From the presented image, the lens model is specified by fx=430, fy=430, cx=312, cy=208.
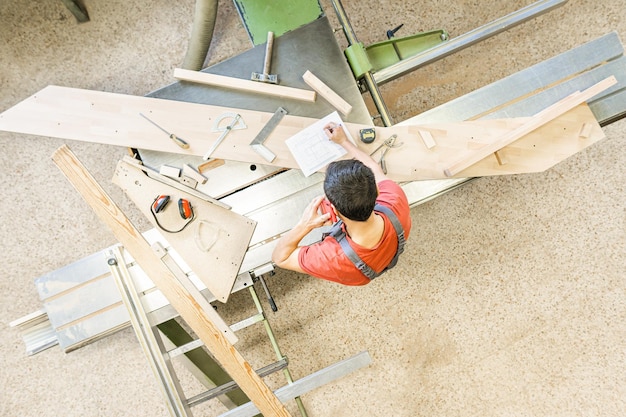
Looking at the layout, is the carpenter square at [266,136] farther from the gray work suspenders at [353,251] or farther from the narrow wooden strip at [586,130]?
the narrow wooden strip at [586,130]

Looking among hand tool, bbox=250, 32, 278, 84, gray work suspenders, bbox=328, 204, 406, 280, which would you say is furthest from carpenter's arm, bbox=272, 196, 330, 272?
hand tool, bbox=250, 32, 278, 84

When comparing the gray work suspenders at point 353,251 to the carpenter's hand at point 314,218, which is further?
the carpenter's hand at point 314,218

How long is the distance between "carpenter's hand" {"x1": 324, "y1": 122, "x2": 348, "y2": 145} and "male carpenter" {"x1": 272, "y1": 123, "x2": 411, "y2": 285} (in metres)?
0.23

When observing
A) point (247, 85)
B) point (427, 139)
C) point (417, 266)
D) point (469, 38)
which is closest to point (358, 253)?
point (427, 139)

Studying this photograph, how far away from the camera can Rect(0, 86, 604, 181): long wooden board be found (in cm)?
189

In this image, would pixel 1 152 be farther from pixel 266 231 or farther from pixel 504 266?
pixel 504 266

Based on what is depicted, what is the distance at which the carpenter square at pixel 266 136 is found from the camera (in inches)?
75.4

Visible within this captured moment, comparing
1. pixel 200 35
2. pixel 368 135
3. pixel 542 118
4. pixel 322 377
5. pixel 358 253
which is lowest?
pixel 322 377

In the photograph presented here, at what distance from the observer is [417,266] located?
2496mm

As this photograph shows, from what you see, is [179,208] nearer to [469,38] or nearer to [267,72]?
[267,72]

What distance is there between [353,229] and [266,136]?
71cm

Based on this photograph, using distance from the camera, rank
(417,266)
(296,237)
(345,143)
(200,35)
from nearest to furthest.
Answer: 1. (296,237)
2. (345,143)
3. (200,35)
4. (417,266)

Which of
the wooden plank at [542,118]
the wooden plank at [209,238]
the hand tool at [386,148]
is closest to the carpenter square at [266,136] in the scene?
the wooden plank at [209,238]

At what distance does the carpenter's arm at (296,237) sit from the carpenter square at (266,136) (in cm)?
36
